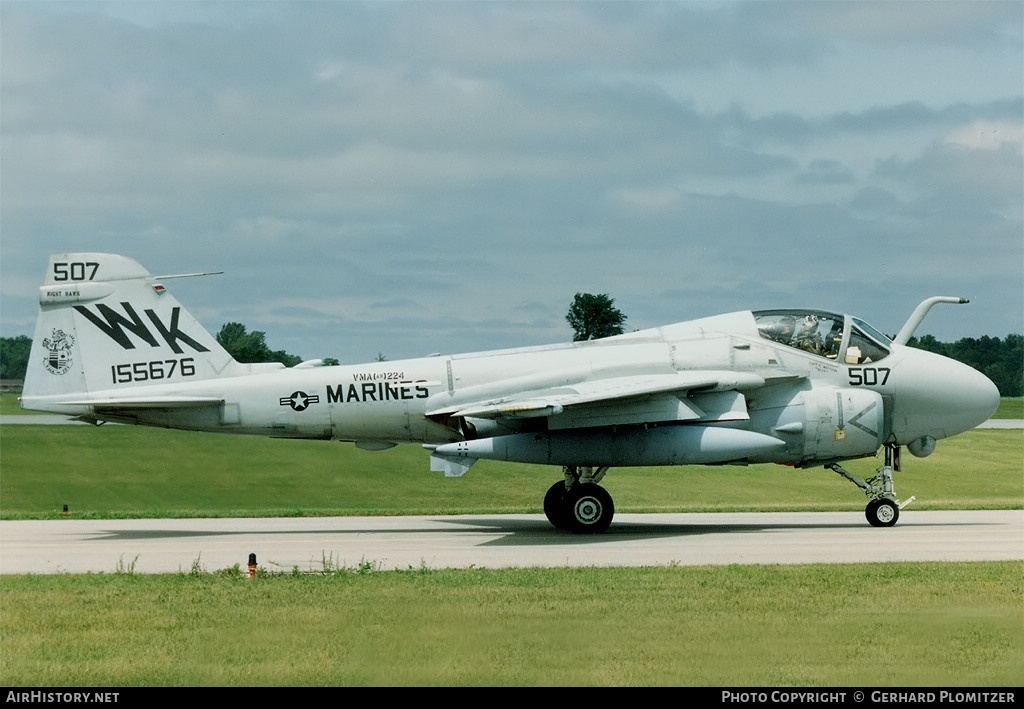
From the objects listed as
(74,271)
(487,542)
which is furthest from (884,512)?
(74,271)

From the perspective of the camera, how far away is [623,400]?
17859 mm

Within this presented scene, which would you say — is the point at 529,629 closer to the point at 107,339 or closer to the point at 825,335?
the point at 825,335

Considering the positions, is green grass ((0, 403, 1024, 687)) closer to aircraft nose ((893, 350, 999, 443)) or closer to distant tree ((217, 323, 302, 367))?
aircraft nose ((893, 350, 999, 443))

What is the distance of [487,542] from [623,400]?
3033 millimetres

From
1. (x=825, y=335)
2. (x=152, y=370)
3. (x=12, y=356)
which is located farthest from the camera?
(x=12, y=356)

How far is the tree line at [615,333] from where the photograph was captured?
76.2 feet

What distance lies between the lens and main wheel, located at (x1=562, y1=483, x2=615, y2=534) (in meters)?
18.4

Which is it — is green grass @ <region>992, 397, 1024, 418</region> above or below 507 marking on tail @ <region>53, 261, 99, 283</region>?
below

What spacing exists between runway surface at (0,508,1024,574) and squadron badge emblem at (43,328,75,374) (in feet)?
9.35

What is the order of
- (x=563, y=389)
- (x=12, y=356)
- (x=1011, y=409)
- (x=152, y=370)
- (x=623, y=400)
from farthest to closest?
(x=12, y=356), (x=1011, y=409), (x=152, y=370), (x=563, y=389), (x=623, y=400)

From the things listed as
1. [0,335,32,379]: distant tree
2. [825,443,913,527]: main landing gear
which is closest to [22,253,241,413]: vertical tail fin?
[825,443,913,527]: main landing gear

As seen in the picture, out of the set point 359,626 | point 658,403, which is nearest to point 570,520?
point 658,403

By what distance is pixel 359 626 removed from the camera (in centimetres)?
1005

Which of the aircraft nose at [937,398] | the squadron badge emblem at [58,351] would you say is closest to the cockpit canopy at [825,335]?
the aircraft nose at [937,398]
